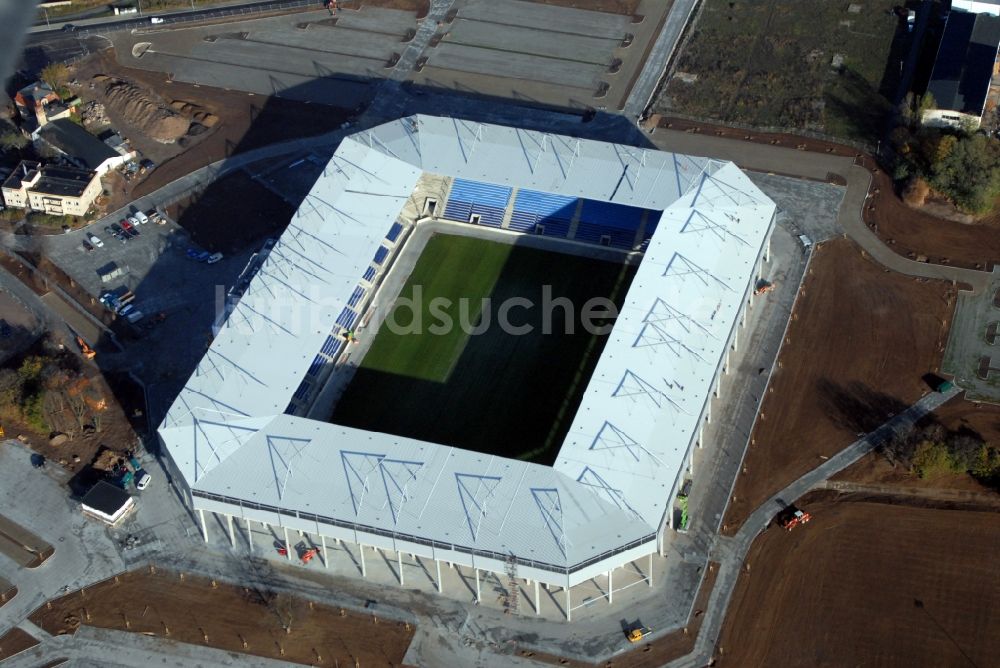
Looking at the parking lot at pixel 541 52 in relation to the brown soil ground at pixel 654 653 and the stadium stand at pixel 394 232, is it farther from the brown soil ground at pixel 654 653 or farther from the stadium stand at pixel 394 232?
the brown soil ground at pixel 654 653

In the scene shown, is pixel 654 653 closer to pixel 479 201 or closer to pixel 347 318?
pixel 347 318

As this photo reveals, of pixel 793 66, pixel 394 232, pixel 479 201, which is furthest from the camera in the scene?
pixel 793 66

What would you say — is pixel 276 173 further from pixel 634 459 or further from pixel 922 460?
pixel 922 460

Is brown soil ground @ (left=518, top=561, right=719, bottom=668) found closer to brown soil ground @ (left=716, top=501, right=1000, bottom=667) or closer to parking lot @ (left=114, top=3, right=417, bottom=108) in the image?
brown soil ground @ (left=716, top=501, right=1000, bottom=667)

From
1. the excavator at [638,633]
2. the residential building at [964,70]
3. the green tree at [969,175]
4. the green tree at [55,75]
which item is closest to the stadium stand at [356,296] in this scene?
the excavator at [638,633]

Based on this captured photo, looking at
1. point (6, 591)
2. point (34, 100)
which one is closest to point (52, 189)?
point (34, 100)

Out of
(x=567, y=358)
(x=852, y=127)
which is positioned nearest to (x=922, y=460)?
(x=567, y=358)
